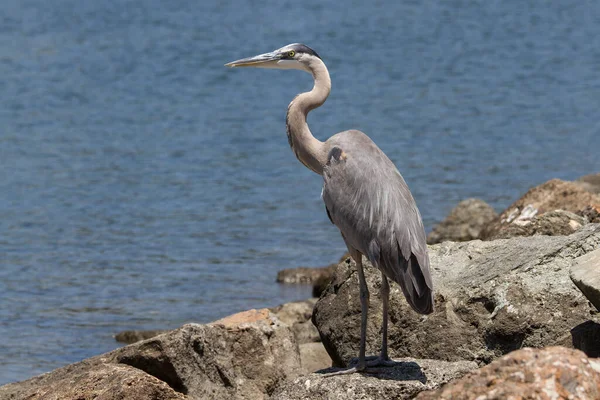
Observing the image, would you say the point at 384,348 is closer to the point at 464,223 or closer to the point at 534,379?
the point at 534,379

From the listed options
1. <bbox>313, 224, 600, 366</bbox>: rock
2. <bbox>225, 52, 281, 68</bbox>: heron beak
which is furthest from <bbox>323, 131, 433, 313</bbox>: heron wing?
<bbox>225, 52, 281, 68</bbox>: heron beak

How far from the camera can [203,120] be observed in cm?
2166

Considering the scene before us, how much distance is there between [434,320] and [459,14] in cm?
3092

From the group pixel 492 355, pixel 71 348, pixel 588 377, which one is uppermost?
pixel 588 377

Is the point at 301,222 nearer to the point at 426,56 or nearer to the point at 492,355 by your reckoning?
the point at 492,355

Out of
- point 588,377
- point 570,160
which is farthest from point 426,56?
point 588,377

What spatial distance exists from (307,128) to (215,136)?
44.6 feet

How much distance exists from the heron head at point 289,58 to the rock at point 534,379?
135 inches

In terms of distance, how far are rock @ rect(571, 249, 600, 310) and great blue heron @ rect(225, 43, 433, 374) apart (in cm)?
80

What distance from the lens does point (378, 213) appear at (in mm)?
6090

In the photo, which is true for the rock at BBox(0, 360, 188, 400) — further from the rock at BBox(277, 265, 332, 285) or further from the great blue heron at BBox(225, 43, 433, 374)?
the rock at BBox(277, 265, 332, 285)

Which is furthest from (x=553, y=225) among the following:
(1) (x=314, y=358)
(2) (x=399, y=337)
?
(1) (x=314, y=358)

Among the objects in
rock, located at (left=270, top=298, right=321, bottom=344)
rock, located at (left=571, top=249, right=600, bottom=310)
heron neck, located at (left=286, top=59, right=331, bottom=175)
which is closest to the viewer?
rock, located at (left=571, top=249, right=600, bottom=310)

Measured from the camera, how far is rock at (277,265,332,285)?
11984 millimetres
